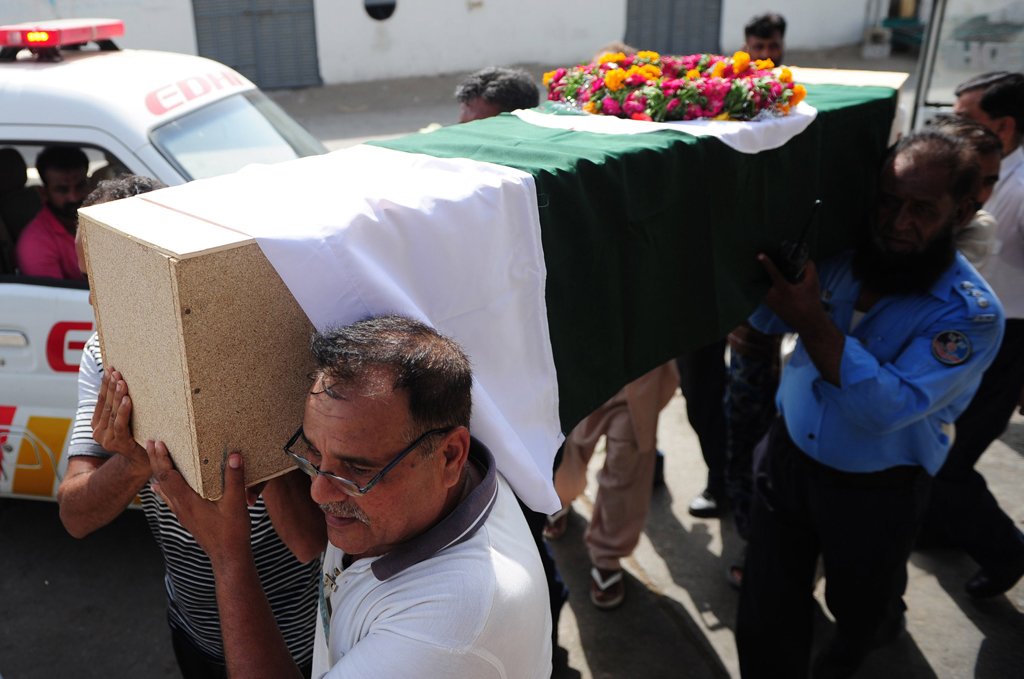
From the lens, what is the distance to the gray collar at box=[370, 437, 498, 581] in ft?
4.72

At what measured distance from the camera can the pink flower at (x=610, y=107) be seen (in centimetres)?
266

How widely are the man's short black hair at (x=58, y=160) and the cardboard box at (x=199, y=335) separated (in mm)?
2741

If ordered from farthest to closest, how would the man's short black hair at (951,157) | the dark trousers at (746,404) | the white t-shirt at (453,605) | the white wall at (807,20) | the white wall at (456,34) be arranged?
the white wall at (807,20) < the white wall at (456,34) < the dark trousers at (746,404) < the man's short black hair at (951,157) < the white t-shirt at (453,605)

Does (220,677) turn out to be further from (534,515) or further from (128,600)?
(128,600)

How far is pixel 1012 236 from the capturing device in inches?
157

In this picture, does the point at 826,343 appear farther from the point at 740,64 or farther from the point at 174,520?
the point at 174,520

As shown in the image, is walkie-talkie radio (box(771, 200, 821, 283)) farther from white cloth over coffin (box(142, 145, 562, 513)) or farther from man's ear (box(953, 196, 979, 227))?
white cloth over coffin (box(142, 145, 562, 513))

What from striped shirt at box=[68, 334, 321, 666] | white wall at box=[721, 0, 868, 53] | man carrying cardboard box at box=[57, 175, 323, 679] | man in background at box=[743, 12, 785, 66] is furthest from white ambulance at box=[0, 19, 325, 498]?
white wall at box=[721, 0, 868, 53]

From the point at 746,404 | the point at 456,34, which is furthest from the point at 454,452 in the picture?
the point at 456,34

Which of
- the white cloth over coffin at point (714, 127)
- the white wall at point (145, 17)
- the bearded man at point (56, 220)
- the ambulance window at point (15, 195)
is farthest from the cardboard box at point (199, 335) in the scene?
the white wall at point (145, 17)

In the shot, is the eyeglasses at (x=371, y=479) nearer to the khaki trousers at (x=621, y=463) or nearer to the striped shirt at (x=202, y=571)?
the striped shirt at (x=202, y=571)

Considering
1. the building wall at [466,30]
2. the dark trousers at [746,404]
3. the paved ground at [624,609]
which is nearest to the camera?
the paved ground at [624,609]

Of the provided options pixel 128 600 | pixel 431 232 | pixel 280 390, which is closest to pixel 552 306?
pixel 431 232

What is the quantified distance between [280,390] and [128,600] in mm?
2808
